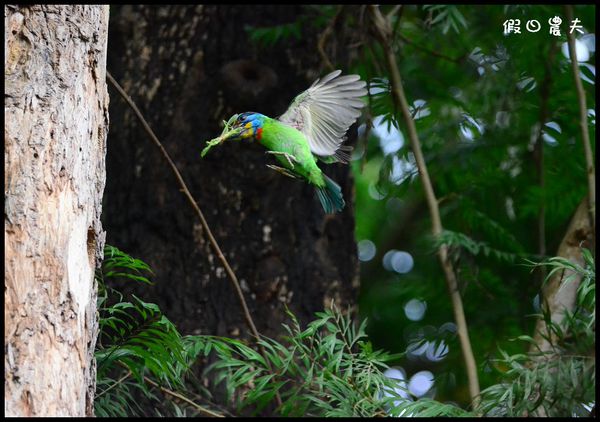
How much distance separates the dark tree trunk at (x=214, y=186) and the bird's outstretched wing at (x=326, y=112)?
924 millimetres

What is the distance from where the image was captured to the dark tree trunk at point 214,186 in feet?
11.2

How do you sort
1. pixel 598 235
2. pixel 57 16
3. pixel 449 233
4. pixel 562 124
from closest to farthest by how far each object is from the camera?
pixel 57 16
pixel 598 235
pixel 449 233
pixel 562 124

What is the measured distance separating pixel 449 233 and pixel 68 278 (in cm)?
178

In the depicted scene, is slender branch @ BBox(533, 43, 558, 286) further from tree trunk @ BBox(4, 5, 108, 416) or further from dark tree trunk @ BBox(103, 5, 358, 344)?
tree trunk @ BBox(4, 5, 108, 416)

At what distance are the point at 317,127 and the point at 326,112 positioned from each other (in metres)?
0.05

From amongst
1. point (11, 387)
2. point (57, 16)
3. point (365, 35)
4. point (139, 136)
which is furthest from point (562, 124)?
point (11, 387)

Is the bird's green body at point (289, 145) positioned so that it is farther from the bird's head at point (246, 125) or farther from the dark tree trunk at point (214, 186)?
the dark tree trunk at point (214, 186)

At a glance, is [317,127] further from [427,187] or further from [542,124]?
[542,124]

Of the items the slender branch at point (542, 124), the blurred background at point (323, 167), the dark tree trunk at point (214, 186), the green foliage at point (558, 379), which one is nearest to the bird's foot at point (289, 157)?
the green foliage at point (558, 379)

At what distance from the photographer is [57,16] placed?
2061 mm

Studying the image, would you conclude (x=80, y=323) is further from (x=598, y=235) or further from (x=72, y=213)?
(x=598, y=235)

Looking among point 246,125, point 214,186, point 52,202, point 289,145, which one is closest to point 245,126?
point 246,125

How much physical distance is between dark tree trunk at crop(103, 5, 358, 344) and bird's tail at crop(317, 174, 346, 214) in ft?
2.93

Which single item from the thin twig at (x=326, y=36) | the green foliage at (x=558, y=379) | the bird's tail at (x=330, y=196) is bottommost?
the green foliage at (x=558, y=379)
